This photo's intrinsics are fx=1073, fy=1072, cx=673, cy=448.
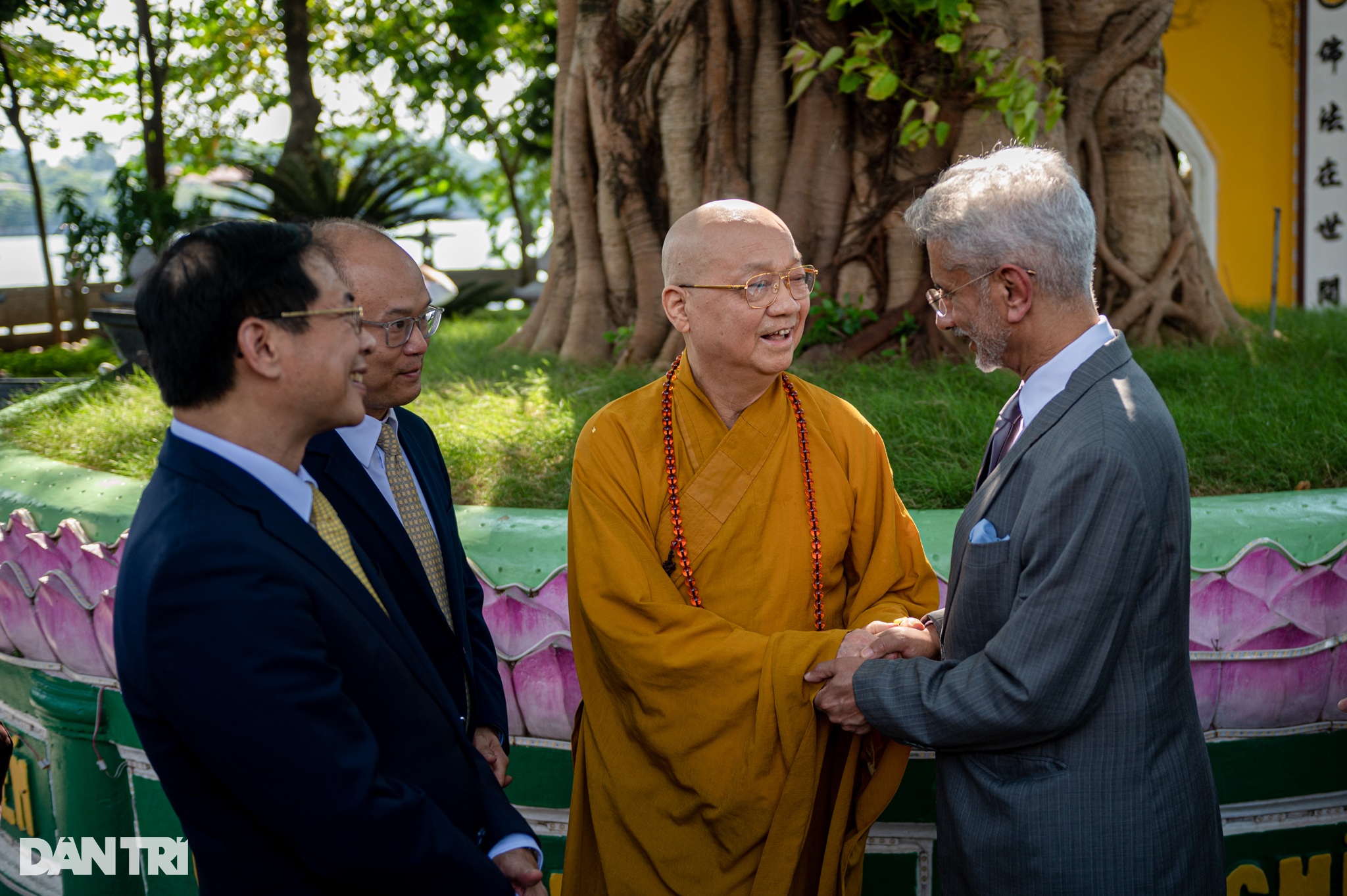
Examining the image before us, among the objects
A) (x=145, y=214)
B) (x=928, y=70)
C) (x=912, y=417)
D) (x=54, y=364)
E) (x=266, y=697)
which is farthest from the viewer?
(x=145, y=214)

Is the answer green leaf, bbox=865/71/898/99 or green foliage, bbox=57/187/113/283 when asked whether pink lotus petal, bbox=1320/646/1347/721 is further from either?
green foliage, bbox=57/187/113/283

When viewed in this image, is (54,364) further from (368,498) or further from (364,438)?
(368,498)

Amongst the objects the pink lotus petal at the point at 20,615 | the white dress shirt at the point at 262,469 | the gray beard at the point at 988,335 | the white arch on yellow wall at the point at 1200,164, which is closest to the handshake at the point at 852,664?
the gray beard at the point at 988,335

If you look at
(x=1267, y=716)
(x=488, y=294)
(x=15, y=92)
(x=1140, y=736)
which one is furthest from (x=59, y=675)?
(x=15, y=92)

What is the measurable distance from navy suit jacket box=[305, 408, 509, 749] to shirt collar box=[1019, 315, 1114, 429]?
3.98ft

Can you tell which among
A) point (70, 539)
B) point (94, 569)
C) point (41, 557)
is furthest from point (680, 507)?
point (41, 557)

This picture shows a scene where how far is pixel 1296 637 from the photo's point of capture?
2.62 meters

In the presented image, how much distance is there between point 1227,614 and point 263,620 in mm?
2229

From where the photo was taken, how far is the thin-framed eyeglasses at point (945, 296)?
6.19ft

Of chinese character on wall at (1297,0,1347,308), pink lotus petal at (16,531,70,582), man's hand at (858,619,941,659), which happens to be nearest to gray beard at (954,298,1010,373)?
man's hand at (858,619,941,659)

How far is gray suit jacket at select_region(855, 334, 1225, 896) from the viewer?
1738 mm

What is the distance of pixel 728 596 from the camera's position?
7.40 ft

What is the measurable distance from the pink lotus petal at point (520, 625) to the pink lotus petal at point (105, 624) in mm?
1106

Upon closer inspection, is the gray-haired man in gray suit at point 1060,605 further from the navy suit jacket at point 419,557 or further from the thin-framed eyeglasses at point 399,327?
the thin-framed eyeglasses at point 399,327
